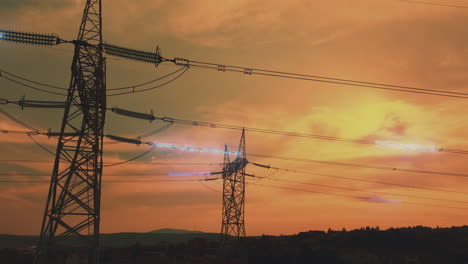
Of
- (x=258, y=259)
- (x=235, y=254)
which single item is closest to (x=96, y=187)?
(x=235, y=254)

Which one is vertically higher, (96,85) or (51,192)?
(96,85)

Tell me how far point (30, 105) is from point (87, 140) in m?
10.5

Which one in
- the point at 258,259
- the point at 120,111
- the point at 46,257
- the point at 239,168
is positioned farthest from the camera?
the point at 258,259

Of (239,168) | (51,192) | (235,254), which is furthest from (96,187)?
(235,254)

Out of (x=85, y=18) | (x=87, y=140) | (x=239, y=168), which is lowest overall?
(x=87, y=140)

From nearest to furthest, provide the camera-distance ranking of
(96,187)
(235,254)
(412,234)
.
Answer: (96,187)
(235,254)
(412,234)

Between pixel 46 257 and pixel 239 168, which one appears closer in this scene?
pixel 46 257

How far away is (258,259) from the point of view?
72625mm

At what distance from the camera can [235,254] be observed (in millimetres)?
68125

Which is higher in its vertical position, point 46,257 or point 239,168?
point 239,168

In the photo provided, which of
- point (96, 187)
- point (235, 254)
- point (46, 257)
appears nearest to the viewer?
point (46, 257)

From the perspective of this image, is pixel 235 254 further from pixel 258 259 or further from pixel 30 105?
pixel 30 105

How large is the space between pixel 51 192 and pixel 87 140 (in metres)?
4.27

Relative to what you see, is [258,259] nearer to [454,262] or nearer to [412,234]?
[454,262]
